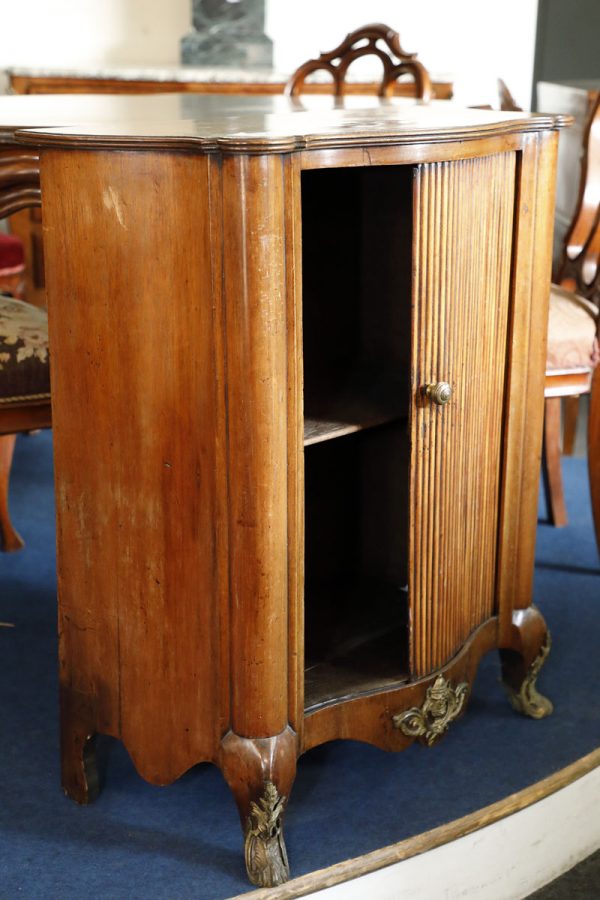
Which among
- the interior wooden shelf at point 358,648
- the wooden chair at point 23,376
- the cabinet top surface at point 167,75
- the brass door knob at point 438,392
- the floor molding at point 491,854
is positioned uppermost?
the cabinet top surface at point 167,75

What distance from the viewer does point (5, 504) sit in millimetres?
2557

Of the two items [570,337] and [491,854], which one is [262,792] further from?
[570,337]

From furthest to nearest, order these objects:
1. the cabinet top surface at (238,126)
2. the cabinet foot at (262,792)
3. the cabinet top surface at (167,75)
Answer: the cabinet top surface at (167,75)
the cabinet foot at (262,792)
the cabinet top surface at (238,126)

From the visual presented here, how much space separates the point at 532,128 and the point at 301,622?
75 centimetres

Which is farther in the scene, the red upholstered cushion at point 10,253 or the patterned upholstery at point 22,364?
the red upholstered cushion at point 10,253

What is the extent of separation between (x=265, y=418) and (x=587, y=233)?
56.7 inches

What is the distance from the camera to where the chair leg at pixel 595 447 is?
7.54ft

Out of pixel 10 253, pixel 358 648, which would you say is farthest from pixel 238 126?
pixel 10 253

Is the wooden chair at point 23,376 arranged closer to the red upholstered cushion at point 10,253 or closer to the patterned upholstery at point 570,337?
the patterned upholstery at point 570,337

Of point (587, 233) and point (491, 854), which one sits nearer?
point (491, 854)

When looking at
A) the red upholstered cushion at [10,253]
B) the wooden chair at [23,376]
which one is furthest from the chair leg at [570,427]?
the wooden chair at [23,376]

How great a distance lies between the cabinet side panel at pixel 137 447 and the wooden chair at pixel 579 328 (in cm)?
102

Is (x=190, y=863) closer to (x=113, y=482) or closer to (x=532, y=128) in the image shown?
(x=113, y=482)

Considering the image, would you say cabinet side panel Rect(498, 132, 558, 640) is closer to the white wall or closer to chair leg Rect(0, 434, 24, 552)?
chair leg Rect(0, 434, 24, 552)
